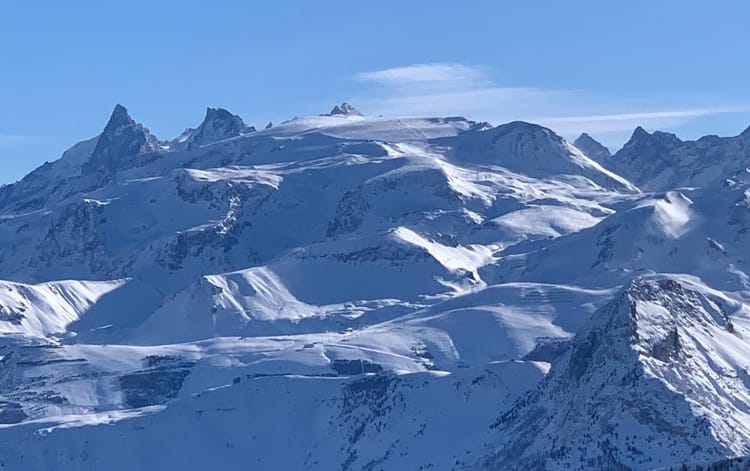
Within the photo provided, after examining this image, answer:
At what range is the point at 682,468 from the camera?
642 feet

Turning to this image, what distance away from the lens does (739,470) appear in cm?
18288

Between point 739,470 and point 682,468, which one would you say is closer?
point 739,470

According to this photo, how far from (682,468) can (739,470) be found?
43.4 feet
